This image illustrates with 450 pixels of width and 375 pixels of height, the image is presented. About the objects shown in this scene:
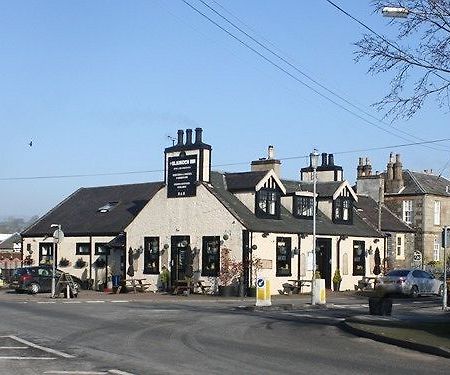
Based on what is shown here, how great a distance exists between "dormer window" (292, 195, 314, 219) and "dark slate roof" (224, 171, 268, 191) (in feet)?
10.7

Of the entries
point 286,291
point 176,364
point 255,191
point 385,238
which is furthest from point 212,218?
point 176,364

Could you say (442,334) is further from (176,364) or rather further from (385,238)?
(385,238)

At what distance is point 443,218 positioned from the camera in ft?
200

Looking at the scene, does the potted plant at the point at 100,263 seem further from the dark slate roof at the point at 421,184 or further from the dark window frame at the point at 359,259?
the dark slate roof at the point at 421,184

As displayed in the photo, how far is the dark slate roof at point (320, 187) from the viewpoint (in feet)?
147

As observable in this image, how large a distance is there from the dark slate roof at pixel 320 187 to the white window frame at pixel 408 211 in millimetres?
15723

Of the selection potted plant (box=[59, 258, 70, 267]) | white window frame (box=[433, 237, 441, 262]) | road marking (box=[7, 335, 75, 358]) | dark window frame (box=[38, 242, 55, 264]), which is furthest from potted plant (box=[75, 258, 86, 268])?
road marking (box=[7, 335, 75, 358])

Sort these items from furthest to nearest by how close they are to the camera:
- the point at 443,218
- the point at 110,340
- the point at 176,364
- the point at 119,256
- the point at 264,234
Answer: the point at 443,218 → the point at 119,256 → the point at 264,234 → the point at 110,340 → the point at 176,364

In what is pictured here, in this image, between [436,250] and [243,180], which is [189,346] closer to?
[243,180]

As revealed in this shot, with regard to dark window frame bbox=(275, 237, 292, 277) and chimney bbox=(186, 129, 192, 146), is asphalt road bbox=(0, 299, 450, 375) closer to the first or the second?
dark window frame bbox=(275, 237, 292, 277)

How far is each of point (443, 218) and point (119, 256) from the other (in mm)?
28485

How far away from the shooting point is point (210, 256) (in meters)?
39.9

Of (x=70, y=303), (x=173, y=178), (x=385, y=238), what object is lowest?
(x=70, y=303)

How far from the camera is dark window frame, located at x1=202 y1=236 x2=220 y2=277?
39.4 metres
